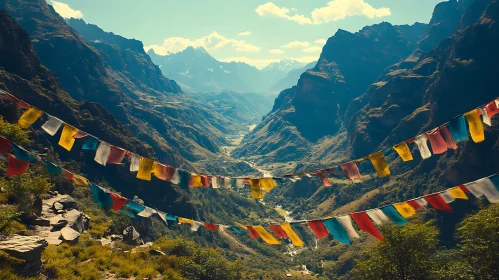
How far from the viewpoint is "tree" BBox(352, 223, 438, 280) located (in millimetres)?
31375

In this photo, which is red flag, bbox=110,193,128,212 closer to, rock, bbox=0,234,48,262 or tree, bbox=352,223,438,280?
rock, bbox=0,234,48,262

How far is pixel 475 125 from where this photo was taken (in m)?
14.2

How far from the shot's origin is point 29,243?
44.2 ft

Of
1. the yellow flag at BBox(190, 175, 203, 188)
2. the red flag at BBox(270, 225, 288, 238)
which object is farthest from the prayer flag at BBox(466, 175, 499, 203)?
the yellow flag at BBox(190, 175, 203, 188)

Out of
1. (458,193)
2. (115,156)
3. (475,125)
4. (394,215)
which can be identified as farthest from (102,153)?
(475,125)

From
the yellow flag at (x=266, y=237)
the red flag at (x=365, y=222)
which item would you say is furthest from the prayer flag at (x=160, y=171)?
the red flag at (x=365, y=222)

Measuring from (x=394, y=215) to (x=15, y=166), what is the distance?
54.1 ft

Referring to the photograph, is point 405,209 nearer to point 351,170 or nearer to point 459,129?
point 351,170

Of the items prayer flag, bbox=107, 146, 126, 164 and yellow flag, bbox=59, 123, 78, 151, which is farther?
prayer flag, bbox=107, 146, 126, 164

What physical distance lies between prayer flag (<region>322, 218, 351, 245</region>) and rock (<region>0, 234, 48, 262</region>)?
1301 centimetres

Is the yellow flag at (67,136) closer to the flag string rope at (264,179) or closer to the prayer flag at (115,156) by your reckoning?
the flag string rope at (264,179)

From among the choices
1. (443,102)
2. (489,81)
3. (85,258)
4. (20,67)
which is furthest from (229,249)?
(489,81)

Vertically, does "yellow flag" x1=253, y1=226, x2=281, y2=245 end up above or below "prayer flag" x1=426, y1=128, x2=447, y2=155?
below

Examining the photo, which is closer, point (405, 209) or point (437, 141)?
point (405, 209)
